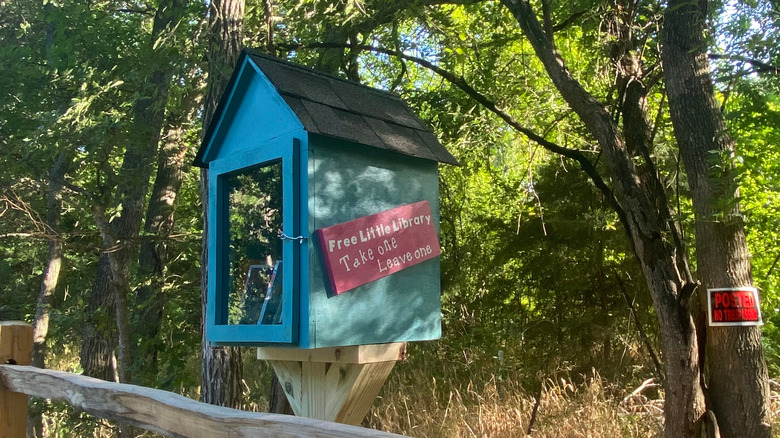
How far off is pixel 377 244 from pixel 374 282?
148 millimetres

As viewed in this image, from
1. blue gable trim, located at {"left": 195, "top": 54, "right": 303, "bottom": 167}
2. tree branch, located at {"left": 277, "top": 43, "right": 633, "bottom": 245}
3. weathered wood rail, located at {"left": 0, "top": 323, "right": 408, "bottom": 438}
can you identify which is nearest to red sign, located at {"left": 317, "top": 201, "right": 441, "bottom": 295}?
blue gable trim, located at {"left": 195, "top": 54, "right": 303, "bottom": 167}

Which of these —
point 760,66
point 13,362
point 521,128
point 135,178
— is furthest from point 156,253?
point 760,66

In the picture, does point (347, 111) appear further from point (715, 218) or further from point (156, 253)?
point (156, 253)

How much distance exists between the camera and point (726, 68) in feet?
11.4

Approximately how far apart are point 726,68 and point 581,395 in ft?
10.5

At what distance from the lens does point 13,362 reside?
3.43 m

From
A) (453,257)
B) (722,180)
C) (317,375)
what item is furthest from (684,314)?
(453,257)

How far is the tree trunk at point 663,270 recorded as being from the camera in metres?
3.58

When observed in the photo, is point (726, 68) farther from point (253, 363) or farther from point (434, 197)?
point (253, 363)

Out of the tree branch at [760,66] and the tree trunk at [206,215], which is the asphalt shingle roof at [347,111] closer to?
the tree branch at [760,66]

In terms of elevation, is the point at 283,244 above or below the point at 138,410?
above

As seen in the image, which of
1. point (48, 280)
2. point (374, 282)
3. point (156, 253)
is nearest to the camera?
point (374, 282)

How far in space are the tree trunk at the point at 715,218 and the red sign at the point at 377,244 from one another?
1.62 m

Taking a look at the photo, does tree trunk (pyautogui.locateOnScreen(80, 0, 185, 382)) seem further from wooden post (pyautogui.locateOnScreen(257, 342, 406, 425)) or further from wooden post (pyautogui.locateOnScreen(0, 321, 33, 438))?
wooden post (pyautogui.locateOnScreen(257, 342, 406, 425))
